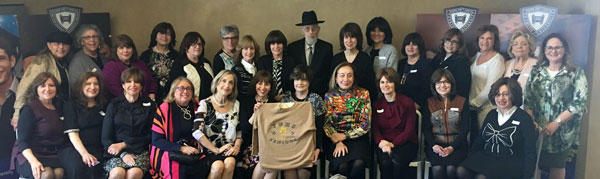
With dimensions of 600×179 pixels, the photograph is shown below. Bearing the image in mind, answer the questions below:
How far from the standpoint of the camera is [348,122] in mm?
4391

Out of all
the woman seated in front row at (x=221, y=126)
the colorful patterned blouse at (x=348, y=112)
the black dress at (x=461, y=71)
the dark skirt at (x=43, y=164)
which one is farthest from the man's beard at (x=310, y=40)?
the dark skirt at (x=43, y=164)

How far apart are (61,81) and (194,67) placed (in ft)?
3.88

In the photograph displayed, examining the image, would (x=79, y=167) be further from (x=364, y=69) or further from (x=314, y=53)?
(x=364, y=69)

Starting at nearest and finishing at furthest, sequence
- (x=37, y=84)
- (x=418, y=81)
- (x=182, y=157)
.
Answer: (x=182, y=157), (x=37, y=84), (x=418, y=81)

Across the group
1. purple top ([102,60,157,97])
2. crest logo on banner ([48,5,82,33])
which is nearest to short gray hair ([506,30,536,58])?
purple top ([102,60,157,97])

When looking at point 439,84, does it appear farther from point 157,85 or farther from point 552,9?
point 157,85

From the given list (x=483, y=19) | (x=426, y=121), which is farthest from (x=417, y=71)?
(x=483, y=19)

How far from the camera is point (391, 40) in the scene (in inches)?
197

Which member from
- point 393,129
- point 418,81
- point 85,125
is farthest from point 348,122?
point 85,125

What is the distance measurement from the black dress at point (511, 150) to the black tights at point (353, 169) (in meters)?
0.85

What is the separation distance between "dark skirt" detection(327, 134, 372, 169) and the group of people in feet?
0.04

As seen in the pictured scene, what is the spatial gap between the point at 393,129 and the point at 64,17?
3281 millimetres

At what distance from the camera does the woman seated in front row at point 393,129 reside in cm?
432

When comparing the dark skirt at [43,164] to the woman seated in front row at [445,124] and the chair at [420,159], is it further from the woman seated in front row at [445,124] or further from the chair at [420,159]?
the woman seated in front row at [445,124]
